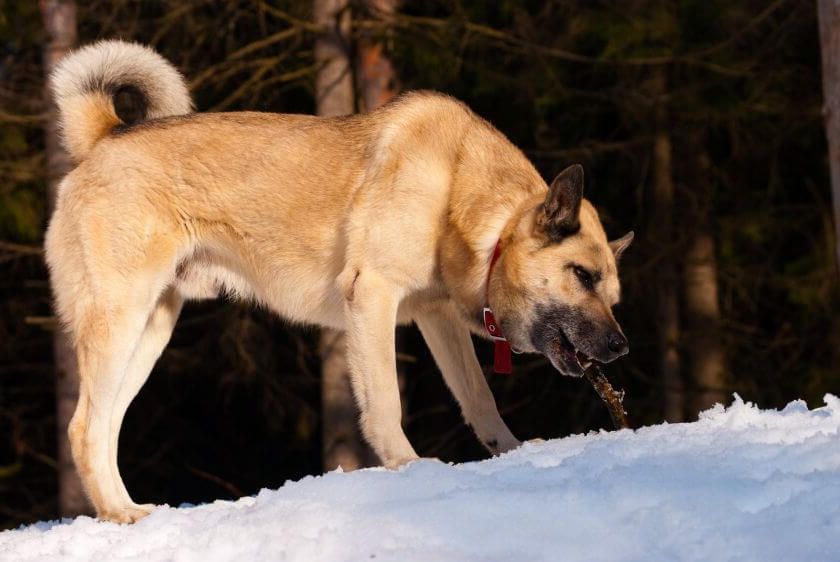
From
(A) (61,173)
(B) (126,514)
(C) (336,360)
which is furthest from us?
(C) (336,360)

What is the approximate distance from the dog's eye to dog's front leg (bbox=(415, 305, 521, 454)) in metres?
0.78

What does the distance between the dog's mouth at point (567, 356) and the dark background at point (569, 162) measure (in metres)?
5.02

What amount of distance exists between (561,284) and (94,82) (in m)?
2.55

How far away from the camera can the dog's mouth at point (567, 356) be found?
5289 millimetres

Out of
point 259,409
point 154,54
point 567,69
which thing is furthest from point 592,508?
point 259,409

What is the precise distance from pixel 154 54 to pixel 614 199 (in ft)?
24.5

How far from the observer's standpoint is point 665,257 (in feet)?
38.7

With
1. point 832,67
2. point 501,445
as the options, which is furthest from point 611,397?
point 832,67

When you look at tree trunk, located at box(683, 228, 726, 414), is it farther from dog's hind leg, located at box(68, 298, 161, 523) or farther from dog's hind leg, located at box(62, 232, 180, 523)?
dog's hind leg, located at box(68, 298, 161, 523)

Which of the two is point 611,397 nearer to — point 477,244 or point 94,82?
point 477,244

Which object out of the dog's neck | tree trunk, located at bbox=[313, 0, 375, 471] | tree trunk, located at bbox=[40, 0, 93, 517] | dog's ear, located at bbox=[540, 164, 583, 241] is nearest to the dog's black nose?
dog's ear, located at bbox=[540, 164, 583, 241]

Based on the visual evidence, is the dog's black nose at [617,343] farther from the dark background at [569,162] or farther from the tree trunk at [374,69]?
the tree trunk at [374,69]

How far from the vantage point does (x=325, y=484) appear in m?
3.79

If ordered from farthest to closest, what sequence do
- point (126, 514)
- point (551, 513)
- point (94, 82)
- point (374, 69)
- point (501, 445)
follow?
point (374, 69) → point (94, 82) → point (501, 445) → point (126, 514) → point (551, 513)
